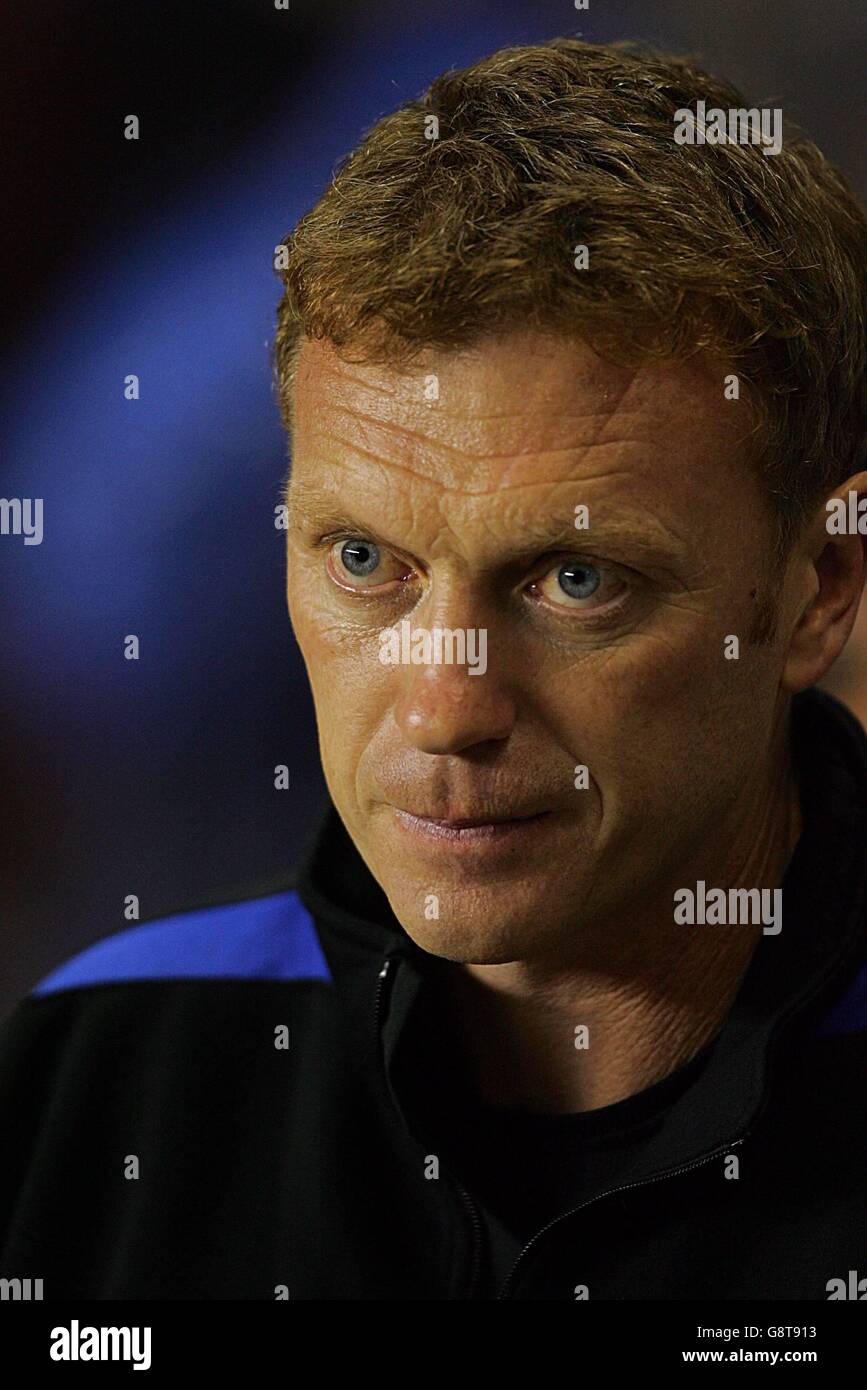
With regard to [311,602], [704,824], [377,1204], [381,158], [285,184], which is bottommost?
[377,1204]

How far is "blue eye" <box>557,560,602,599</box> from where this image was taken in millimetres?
1129

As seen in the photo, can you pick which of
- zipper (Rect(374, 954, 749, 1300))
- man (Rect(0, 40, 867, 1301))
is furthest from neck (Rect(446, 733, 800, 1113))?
zipper (Rect(374, 954, 749, 1300))

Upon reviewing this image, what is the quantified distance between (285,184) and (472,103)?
379 mm

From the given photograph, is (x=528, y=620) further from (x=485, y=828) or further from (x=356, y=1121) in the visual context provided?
(x=356, y=1121)

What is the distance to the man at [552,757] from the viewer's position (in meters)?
1.10

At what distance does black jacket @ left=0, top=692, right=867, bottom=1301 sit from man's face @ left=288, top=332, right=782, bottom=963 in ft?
0.47

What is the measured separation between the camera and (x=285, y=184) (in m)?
1.53

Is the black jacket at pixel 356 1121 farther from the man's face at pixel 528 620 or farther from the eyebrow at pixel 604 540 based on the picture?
the eyebrow at pixel 604 540

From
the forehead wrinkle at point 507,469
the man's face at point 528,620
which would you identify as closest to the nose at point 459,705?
the man's face at point 528,620

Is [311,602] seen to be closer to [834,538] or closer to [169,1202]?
[834,538]

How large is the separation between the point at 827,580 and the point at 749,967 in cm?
33

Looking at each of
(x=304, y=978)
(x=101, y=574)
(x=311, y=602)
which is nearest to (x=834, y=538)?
(x=311, y=602)

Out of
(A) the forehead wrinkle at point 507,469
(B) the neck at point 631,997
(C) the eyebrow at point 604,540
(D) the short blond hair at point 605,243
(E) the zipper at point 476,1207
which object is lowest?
(E) the zipper at point 476,1207
